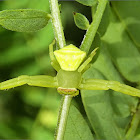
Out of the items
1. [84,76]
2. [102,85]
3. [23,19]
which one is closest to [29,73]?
[84,76]

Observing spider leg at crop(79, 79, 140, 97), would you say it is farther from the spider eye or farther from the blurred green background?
the blurred green background

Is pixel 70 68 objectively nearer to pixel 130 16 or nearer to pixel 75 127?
pixel 75 127

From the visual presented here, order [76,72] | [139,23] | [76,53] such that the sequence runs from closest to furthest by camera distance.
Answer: [76,53]
[76,72]
[139,23]

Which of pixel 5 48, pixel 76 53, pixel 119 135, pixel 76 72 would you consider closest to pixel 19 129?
pixel 5 48

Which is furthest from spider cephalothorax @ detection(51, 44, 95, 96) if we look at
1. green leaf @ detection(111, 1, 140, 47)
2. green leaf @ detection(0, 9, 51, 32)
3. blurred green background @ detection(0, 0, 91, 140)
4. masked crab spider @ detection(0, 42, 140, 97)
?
blurred green background @ detection(0, 0, 91, 140)

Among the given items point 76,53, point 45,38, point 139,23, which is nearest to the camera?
point 76,53

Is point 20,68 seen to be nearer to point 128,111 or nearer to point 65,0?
point 65,0
